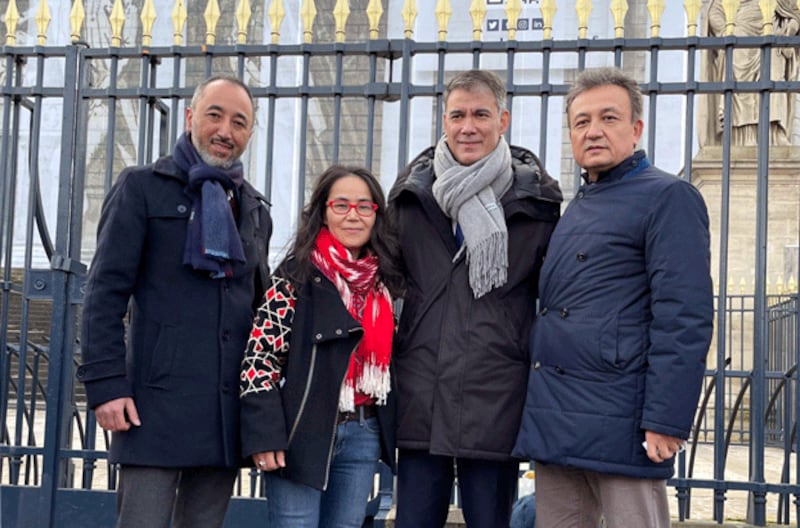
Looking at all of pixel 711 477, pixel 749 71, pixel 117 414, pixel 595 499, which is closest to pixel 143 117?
pixel 117 414

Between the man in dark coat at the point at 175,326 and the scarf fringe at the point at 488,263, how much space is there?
0.75 metres

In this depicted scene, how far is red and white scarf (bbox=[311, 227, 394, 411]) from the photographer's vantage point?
2809 millimetres

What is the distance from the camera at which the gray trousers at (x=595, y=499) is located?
258 centimetres

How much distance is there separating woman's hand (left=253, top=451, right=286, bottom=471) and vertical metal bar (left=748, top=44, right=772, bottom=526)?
2.35 m

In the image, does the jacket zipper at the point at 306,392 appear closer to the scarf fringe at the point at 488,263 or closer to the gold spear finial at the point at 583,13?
the scarf fringe at the point at 488,263

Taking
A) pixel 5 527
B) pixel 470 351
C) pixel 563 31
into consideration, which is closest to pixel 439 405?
pixel 470 351

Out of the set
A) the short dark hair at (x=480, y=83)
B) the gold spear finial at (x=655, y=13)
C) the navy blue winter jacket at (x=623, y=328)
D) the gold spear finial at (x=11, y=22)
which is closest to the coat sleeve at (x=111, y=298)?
the short dark hair at (x=480, y=83)

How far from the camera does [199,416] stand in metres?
2.80

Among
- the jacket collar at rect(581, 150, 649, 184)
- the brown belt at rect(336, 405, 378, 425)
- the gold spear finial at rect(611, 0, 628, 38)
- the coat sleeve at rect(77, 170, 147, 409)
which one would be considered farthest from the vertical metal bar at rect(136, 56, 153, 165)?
the jacket collar at rect(581, 150, 649, 184)

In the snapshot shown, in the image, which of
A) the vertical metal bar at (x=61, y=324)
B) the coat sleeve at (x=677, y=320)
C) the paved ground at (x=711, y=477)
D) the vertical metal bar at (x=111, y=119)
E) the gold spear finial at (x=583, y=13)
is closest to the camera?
the coat sleeve at (x=677, y=320)

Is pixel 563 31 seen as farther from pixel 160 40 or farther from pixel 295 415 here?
pixel 295 415

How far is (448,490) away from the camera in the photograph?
9.57 feet

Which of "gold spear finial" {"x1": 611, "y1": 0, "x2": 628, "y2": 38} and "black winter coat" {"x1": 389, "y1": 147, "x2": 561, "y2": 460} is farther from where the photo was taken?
"gold spear finial" {"x1": 611, "y1": 0, "x2": 628, "y2": 38}

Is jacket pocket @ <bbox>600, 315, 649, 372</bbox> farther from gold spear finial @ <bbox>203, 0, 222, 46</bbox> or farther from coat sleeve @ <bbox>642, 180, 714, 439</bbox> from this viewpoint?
gold spear finial @ <bbox>203, 0, 222, 46</bbox>
